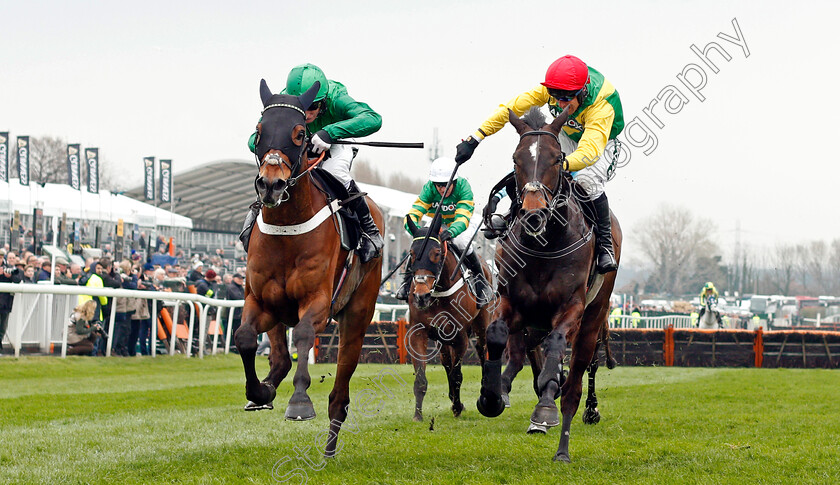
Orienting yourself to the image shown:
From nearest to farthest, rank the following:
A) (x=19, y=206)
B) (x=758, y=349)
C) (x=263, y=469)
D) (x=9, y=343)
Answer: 1. (x=263, y=469)
2. (x=9, y=343)
3. (x=758, y=349)
4. (x=19, y=206)

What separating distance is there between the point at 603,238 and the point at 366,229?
1849mm

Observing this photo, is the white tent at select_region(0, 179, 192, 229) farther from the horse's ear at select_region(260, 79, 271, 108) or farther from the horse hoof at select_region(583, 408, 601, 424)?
the horse's ear at select_region(260, 79, 271, 108)

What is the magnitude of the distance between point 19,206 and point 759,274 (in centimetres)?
7880

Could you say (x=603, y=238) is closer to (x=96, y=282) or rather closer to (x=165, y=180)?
(x=96, y=282)

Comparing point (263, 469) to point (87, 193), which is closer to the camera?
point (263, 469)

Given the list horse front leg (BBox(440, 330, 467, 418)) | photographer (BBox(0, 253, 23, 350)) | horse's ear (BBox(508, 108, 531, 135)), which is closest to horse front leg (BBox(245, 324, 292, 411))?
horse's ear (BBox(508, 108, 531, 135))

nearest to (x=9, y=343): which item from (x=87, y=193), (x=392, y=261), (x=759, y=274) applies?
(x=87, y=193)

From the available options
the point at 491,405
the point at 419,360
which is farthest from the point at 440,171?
the point at 491,405

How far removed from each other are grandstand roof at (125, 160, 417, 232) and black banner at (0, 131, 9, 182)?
7.17 m

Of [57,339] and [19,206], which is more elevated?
[19,206]

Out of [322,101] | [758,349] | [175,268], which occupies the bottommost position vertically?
[758,349]

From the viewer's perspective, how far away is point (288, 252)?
6266 millimetres

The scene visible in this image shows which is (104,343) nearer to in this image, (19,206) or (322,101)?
(322,101)

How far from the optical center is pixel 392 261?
37625 mm
